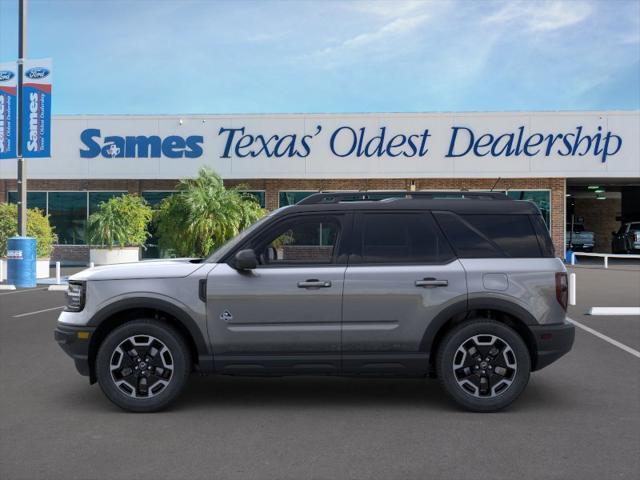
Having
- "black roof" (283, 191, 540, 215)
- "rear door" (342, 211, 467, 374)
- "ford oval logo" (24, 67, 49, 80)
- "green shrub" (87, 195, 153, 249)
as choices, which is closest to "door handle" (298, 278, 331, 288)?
"rear door" (342, 211, 467, 374)

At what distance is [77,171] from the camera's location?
101 ft

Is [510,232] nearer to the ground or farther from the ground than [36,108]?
nearer to the ground

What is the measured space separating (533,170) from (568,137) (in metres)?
2.02

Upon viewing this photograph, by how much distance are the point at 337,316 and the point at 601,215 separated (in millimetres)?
47943

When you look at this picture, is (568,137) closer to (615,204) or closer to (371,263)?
(615,204)

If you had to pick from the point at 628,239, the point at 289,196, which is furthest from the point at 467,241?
the point at 628,239

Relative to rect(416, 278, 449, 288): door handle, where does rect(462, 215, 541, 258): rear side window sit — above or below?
above

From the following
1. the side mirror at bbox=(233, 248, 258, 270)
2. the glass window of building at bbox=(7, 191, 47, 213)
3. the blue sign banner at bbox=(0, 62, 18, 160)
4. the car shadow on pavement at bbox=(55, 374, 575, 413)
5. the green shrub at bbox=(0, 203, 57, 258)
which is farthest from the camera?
the glass window of building at bbox=(7, 191, 47, 213)

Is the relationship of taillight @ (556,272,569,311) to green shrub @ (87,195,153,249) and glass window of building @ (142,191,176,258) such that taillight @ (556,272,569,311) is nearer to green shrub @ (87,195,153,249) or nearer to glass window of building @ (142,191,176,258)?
green shrub @ (87,195,153,249)

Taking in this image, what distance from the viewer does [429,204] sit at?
6.05 metres

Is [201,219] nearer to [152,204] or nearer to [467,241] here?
[152,204]

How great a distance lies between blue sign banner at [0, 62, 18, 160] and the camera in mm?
17688

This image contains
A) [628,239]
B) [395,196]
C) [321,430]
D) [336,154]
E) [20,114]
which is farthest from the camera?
[628,239]

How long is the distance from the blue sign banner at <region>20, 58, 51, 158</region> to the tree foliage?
15.2ft
